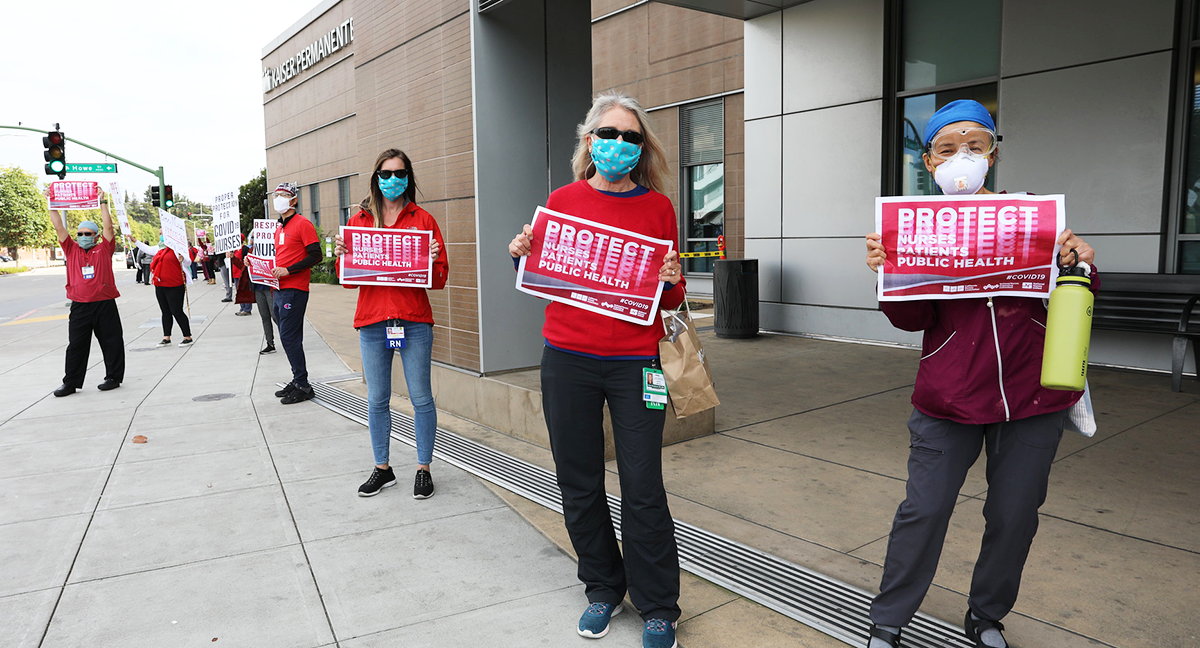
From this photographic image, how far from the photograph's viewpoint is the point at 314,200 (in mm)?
41062

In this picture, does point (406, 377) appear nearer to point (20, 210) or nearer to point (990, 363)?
point (990, 363)

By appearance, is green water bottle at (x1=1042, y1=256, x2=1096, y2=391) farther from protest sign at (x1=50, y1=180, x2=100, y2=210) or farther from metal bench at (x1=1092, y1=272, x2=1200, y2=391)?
protest sign at (x1=50, y1=180, x2=100, y2=210)

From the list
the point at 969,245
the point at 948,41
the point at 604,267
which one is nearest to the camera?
the point at 969,245

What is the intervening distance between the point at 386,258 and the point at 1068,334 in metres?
3.73

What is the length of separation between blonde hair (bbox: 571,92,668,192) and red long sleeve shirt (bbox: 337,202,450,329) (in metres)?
1.91

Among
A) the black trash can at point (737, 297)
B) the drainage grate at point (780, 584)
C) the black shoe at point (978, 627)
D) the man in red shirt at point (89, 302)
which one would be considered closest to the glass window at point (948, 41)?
the black trash can at point (737, 297)

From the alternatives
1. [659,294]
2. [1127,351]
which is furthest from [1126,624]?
[1127,351]

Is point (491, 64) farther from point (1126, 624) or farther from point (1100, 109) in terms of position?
point (1100, 109)

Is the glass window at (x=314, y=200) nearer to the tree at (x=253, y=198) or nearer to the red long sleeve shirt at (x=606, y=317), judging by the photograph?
the tree at (x=253, y=198)

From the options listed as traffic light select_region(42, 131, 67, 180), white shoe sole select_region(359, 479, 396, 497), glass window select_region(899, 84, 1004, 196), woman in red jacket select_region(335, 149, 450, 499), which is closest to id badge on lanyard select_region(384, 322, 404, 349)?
woman in red jacket select_region(335, 149, 450, 499)

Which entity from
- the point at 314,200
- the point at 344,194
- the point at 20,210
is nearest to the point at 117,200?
the point at 344,194

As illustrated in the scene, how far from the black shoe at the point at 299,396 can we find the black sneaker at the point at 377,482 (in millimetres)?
3242

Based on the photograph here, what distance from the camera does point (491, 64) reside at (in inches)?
249

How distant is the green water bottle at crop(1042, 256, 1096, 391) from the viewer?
2.35 meters
